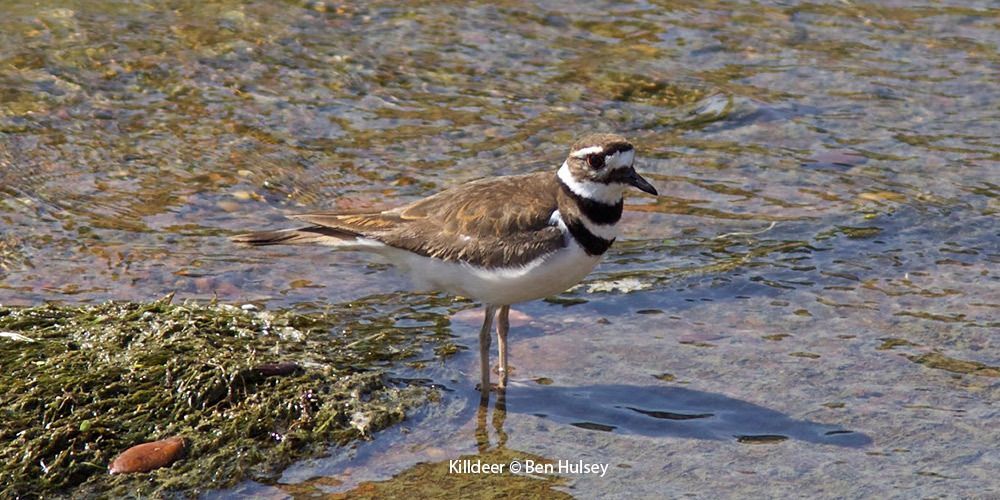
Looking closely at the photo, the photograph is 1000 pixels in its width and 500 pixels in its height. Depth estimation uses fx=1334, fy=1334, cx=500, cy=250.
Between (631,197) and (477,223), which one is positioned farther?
(631,197)

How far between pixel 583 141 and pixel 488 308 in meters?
0.98

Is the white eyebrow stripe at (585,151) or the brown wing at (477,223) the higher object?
the white eyebrow stripe at (585,151)

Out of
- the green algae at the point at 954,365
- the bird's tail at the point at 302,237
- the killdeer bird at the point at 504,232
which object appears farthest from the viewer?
the bird's tail at the point at 302,237

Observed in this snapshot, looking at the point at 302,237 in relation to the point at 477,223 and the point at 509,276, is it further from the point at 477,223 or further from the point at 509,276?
the point at 509,276

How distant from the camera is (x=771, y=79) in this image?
1130 cm

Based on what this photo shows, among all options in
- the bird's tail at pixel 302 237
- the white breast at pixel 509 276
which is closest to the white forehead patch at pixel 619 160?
the white breast at pixel 509 276

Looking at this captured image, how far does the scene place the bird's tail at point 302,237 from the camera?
23.1 feet

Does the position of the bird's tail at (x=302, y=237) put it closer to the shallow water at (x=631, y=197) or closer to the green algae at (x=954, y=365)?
the shallow water at (x=631, y=197)

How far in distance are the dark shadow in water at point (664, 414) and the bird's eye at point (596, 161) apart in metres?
1.12

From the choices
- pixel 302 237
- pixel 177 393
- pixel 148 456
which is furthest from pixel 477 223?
pixel 148 456

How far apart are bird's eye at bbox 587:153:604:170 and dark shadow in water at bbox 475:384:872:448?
112 cm

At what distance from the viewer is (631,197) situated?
374 inches

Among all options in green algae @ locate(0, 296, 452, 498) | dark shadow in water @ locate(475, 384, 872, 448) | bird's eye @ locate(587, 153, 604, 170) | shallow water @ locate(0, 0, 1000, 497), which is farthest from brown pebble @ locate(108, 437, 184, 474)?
bird's eye @ locate(587, 153, 604, 170)

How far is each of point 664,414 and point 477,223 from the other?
53.0 inches
